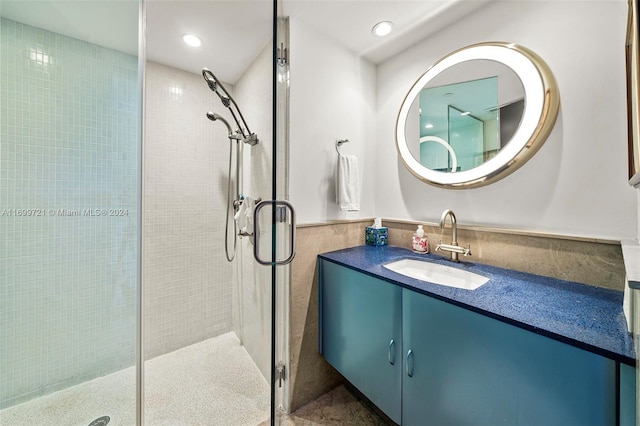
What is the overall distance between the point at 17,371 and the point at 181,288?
0.84m

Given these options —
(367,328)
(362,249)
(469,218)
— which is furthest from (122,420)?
(469,218)

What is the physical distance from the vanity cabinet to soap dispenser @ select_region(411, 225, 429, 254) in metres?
0.51

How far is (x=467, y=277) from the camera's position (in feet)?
3.62

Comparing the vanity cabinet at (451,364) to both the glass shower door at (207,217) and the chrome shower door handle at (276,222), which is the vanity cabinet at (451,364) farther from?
the glass shower door at (207,217)

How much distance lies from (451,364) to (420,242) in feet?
2.30

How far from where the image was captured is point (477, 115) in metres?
1.21

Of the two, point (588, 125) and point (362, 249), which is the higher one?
point (588, 125)

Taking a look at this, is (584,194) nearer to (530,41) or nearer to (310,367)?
(530,41)

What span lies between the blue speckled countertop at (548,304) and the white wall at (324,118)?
1.69 feet

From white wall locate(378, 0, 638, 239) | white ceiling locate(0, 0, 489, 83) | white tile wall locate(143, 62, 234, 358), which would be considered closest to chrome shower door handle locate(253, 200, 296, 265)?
white tile wall locate(143, 62, 234, 358)

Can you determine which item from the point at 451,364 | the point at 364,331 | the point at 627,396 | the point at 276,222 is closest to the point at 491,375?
the point at 451,364

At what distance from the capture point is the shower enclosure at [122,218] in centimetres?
115

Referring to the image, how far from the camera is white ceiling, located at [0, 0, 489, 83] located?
46.2 inches

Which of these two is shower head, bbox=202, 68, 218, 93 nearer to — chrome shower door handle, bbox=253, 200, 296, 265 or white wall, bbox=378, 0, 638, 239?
chrome shower door handle, bbox=253, 200, 296, 265
